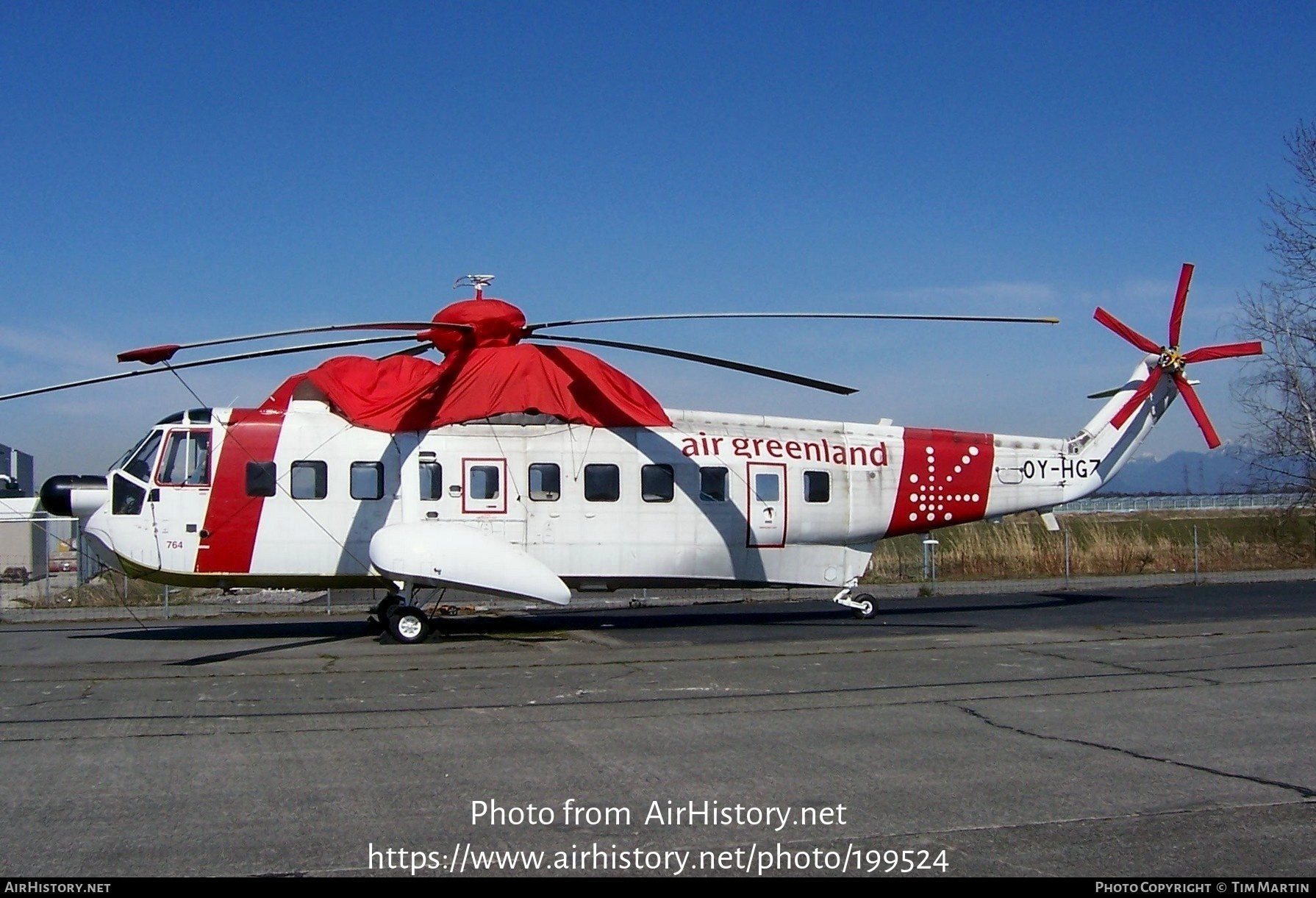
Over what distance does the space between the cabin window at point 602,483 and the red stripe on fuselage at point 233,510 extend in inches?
186

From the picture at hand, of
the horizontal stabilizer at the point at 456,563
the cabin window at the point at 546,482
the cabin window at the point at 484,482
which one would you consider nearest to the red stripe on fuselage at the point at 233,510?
the horizontal stabilizer at the point at 456,563

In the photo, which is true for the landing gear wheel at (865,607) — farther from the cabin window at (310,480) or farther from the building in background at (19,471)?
the building in background at (19,471)

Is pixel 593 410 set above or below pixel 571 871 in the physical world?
above

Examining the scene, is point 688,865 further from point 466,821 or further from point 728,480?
point 728,480

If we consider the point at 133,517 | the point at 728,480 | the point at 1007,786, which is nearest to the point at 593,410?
the point at 728,480

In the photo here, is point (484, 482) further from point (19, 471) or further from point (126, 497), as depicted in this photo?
point (19, 471)

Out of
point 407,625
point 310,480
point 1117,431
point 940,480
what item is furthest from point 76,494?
point 1117,431

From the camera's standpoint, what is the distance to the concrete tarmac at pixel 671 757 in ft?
20.1

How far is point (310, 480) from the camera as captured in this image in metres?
17.0

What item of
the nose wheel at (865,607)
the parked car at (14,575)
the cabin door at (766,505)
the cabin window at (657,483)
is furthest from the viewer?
the parked car at (14,575)

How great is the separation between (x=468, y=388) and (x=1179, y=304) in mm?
12639

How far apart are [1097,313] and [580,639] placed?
36.9 ft

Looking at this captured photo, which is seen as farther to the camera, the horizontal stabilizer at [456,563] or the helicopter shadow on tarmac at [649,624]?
the helicopter shadow on tarmac at [649,624]

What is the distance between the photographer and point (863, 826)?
21.6 feet
